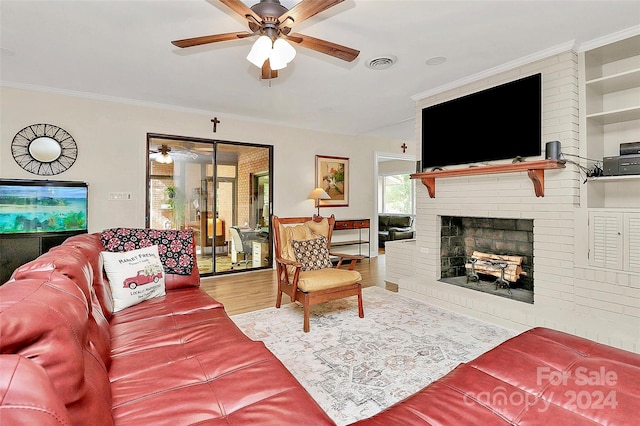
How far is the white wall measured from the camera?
12.5 feet

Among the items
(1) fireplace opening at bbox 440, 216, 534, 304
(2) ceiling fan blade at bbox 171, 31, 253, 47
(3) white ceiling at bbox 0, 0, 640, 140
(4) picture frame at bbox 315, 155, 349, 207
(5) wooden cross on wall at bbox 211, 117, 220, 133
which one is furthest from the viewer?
(4) picture frame at bbox 315, 155, 349, 207

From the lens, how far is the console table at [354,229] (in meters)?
6.29

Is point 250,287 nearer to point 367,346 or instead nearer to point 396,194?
point 367,346

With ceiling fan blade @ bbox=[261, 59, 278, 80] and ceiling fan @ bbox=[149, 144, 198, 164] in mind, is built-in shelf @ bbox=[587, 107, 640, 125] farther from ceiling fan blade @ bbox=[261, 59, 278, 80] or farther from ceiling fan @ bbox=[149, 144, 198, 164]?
ceiling fan @ bbox=[149, 144, 198, 164]

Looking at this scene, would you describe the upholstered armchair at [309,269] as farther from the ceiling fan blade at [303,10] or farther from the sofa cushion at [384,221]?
the sofa cushion at [384,221]

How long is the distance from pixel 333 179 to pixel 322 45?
4.10 meters

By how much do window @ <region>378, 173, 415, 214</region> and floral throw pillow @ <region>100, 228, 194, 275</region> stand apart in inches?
307

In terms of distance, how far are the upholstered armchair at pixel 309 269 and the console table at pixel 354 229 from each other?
250cm

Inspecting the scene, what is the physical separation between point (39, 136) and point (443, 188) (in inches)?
198

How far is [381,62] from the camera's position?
324 centimetres

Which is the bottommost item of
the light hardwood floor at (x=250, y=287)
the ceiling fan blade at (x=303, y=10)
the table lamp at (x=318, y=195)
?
the light hardwood floor at (x=250, y=287)

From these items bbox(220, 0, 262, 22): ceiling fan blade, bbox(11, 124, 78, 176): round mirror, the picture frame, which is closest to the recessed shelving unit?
bbox(220, 0, 262, 22): ceiling fan blade

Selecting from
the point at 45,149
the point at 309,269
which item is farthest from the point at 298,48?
the point at 45,149

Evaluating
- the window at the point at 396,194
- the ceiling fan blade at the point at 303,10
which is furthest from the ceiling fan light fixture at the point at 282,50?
the window at the point at 396,194
